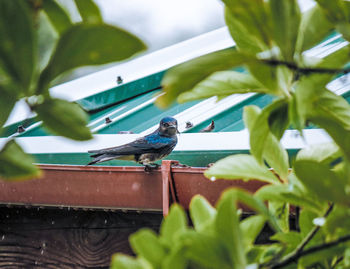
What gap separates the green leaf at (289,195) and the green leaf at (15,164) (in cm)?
30

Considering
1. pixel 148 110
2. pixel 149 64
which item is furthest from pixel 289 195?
pixel 149 64

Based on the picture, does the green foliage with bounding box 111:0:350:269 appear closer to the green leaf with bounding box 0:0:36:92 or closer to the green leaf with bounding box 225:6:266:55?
the green leaf with bounding box 225:6:266:55

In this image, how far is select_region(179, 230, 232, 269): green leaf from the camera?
409 mm

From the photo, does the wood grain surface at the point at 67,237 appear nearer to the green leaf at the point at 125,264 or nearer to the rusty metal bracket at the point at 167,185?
the rusty metal bracket at the point at 167,185

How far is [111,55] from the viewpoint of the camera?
376 millimetres

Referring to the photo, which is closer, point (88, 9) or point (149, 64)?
point (88, 9)

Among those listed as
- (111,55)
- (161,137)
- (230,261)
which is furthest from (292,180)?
(161,137)

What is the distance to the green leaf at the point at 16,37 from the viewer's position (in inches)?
13.5

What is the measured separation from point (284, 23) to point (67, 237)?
107 cm

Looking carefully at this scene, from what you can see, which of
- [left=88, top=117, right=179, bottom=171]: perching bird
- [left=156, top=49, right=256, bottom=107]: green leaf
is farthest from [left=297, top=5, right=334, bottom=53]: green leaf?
[left=88, top=117, right=179, bottom=171]: perching bird

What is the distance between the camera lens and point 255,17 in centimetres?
44

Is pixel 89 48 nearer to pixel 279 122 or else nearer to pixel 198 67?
pixel 198 67

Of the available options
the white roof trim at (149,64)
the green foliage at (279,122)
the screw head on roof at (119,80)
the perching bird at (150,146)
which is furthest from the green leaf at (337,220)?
the screw head on roof at (119,80)

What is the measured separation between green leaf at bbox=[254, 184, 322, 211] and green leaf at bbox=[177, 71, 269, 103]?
0.43ft
